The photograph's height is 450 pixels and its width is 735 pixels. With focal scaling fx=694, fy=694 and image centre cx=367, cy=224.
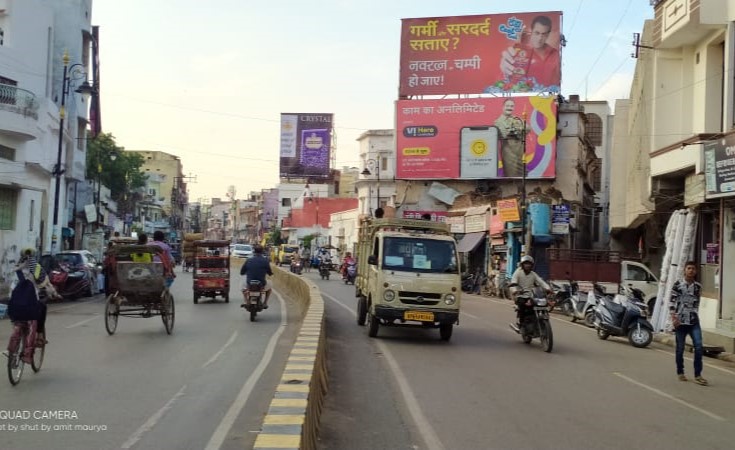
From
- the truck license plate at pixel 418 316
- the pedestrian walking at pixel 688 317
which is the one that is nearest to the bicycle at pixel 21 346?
the truck license plate at pixel 418 316

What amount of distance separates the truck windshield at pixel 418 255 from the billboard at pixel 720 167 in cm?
727

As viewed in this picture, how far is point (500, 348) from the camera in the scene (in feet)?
44.9

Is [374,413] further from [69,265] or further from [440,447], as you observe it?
[69,265]

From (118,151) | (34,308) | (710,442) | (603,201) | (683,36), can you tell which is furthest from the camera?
(118,151)

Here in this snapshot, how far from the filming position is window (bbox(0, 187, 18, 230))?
2480 cm

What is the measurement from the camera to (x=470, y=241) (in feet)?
140

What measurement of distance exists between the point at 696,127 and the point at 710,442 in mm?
15788

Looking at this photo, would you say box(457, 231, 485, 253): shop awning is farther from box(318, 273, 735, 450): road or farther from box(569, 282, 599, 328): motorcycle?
box(318, 273, 735, 450): road

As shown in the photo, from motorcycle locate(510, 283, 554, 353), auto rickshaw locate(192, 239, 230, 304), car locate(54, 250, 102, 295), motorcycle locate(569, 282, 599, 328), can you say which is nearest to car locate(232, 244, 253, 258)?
car locate(54, 250, 102, 295)

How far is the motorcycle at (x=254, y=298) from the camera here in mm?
17344

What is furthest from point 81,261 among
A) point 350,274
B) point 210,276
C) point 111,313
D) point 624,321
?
point 624,321

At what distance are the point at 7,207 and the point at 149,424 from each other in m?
21.5

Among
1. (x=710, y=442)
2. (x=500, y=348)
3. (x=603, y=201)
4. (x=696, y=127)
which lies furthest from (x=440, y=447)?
(x=603, y=201)

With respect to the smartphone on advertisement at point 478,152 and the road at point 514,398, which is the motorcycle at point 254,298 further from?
the smartphone on advertisement at point 478,152
